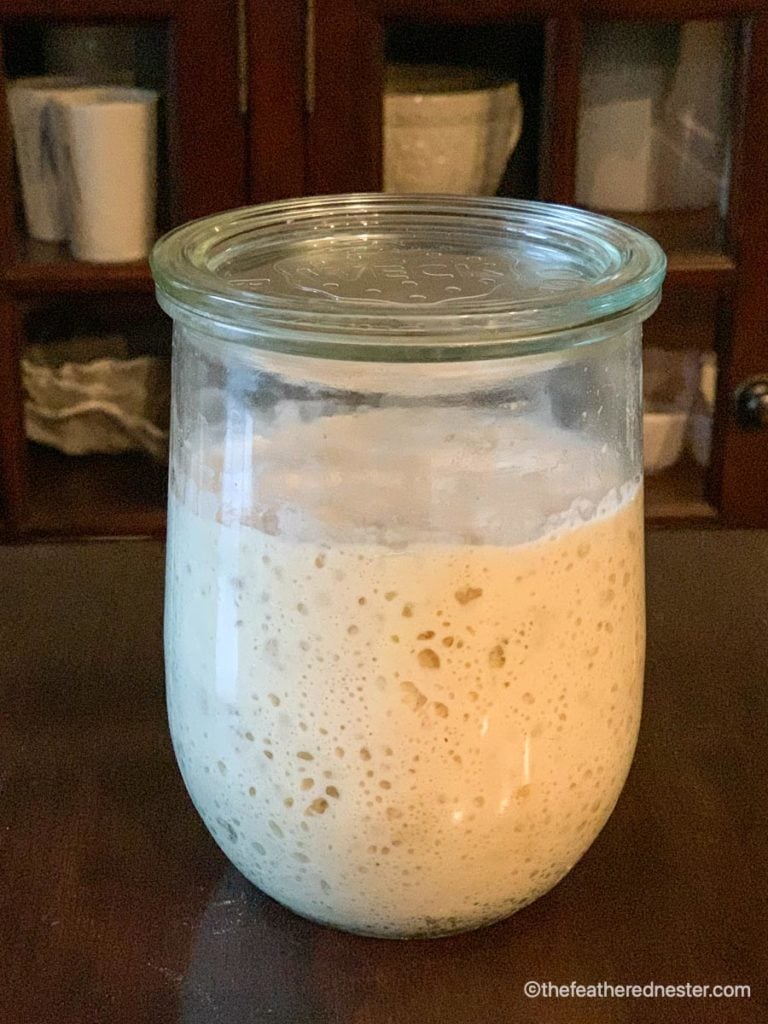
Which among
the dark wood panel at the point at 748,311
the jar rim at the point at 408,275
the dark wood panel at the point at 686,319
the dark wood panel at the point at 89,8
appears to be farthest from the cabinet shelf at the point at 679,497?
the jar rim at the point at 408,275

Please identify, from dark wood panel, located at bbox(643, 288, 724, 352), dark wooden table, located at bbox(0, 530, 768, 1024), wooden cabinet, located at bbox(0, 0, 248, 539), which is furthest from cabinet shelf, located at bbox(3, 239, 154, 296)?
dark wooden table, located at bbox(0, 530, 768, 1024)

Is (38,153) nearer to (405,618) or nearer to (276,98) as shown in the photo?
(276,98)

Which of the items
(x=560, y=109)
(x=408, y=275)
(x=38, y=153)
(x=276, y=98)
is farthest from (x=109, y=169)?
(x=408, y=275)

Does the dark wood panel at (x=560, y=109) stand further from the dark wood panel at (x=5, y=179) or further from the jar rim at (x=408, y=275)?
the jar rim at (x=408, y=275)

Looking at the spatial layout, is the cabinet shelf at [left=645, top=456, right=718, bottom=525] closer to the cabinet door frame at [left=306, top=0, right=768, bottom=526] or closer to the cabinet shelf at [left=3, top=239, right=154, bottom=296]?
the cabinet door frame at [left=306, top=0, right=768, bottom=526]

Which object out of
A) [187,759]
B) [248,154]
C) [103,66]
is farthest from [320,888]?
[103,66]
